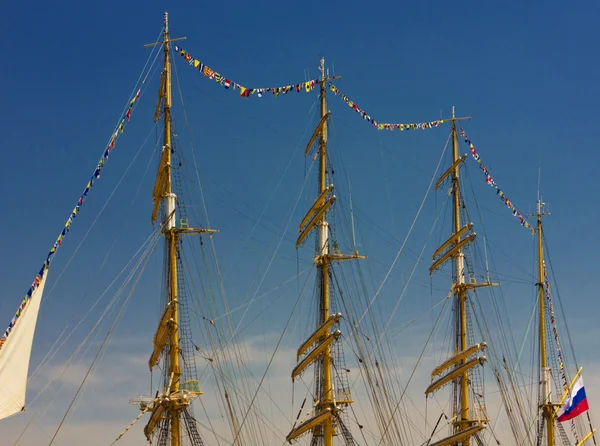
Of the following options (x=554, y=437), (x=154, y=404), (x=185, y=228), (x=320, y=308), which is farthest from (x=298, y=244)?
(x=554, y=437)

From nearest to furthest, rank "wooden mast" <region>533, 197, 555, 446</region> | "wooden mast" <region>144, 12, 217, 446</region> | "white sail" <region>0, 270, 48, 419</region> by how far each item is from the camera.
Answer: "white sail" <region>0, 270, 48, 419</region> < "wooden mast" <region>144, 12, 217, 446</region> < "wooden mast" <region>533, 197, 555, 446</region>

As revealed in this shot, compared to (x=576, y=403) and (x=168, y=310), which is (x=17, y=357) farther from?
(x=576, y=403)

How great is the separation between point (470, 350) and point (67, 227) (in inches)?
1263

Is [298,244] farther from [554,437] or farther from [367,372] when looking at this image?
[554,437]

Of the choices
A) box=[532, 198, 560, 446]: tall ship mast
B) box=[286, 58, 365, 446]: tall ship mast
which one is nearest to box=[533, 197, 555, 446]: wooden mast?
box=[532, 198, 560, 446]: tall ship mast

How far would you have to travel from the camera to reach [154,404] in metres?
70.2

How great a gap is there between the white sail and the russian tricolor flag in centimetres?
4872

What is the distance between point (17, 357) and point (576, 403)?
5088cm

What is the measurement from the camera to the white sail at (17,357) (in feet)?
187

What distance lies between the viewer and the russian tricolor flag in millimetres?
94375

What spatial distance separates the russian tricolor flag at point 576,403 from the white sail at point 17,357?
48.7m

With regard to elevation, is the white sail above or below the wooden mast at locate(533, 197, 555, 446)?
below

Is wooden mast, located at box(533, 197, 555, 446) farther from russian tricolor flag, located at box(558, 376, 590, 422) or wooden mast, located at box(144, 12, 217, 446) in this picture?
wooden mast, located at box(144, 12, 217, 446)

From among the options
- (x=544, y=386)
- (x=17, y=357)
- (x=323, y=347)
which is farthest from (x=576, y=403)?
(x=17, y=357)
